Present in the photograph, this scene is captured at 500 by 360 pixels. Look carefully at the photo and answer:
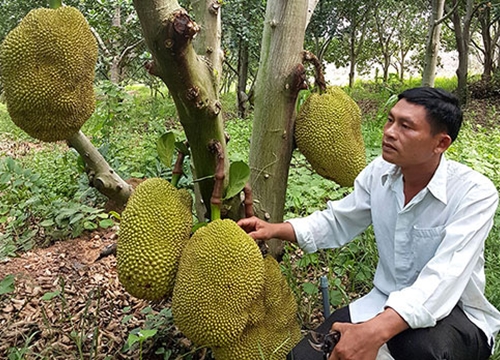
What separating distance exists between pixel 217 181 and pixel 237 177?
7 centimetres

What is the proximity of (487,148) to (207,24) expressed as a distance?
11.2 ft

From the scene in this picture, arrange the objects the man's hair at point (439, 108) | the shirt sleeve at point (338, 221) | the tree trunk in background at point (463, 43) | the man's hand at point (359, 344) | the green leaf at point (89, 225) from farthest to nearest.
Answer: the tree trunk in background at point (463, 43) < the green leaf at point (89, 225) < the shirt sleeve at point (338, 221) < the man's hair at point (439, 108) < the man's hand at point (359, 344)

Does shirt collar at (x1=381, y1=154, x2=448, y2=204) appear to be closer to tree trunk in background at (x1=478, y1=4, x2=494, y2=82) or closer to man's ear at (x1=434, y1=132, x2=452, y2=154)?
man's ear at (x1=434, y1=132, x2=452, y2=154)

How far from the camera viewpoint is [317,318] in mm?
1988

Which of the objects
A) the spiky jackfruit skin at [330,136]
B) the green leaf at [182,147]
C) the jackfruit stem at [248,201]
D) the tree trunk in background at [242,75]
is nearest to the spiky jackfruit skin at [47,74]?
the green leaf at [182,147]

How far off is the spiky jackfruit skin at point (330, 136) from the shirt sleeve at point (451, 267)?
382 millimetres

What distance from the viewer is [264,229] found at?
1.52m

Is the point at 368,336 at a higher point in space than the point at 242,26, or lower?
lower

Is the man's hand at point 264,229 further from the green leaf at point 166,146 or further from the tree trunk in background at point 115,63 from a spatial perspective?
the tree trunk in background at point 115,63

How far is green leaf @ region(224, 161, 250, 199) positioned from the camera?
1382 millimetres

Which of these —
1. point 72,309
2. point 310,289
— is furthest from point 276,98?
point 72,309

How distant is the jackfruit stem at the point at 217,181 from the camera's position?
1.35 metres

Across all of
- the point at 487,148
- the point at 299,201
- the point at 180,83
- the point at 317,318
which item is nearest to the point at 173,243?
the point at 180,83

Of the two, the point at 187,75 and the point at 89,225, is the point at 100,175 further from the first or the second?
the point at 89,225
